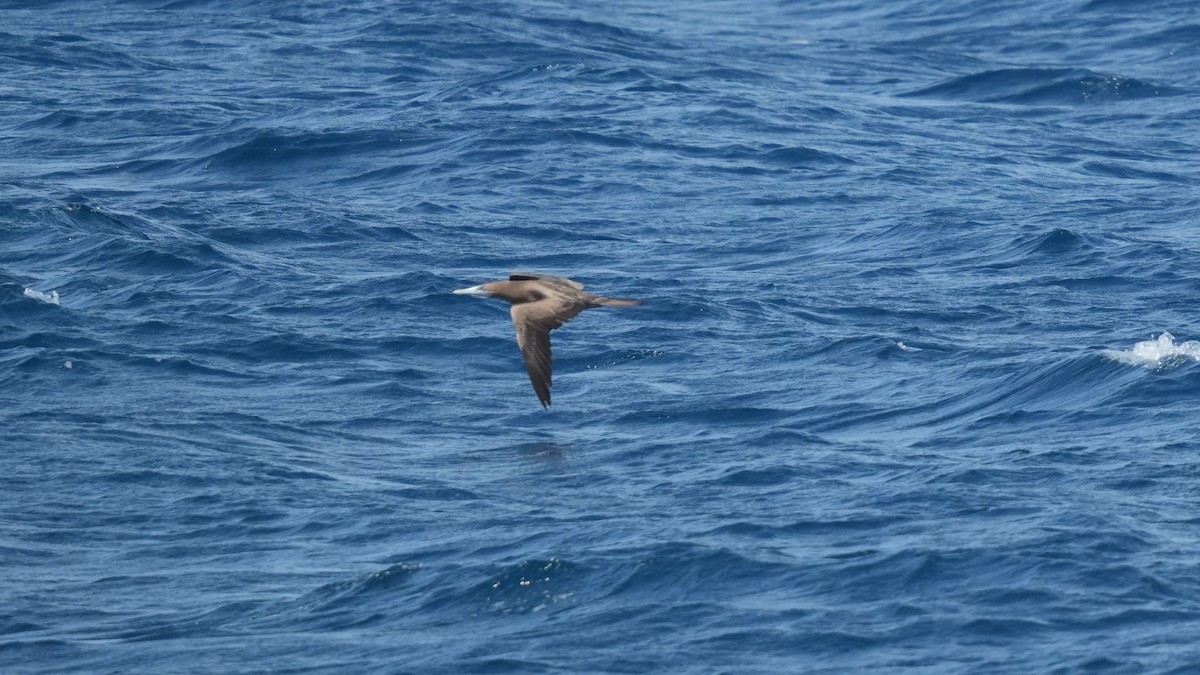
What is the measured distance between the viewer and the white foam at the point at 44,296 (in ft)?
59.9

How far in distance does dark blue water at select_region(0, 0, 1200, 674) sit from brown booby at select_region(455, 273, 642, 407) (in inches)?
30.3

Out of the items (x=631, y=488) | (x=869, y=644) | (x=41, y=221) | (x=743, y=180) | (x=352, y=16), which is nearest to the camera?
(x=869, y=644)

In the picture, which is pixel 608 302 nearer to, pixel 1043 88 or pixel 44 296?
pixel 44 296

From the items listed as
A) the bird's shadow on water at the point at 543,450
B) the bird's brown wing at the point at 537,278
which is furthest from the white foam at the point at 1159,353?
the bird's shadow on water at the point at 543,450

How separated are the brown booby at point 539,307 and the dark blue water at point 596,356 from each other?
77 centimetres

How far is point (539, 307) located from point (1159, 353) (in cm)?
544

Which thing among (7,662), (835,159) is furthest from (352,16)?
(7,662)

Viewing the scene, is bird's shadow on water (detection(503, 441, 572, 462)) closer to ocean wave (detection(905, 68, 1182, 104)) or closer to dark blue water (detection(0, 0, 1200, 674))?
dark blue water (detection(0, 0, 1200, 674))

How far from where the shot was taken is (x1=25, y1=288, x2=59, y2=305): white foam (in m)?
18.3

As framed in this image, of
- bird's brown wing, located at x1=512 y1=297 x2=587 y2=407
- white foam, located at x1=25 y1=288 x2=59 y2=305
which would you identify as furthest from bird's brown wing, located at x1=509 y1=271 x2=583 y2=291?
white foam, located at x1=25 y1=288 x2=59 y2=305

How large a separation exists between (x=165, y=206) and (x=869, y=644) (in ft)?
42.3

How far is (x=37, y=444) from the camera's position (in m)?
14.8

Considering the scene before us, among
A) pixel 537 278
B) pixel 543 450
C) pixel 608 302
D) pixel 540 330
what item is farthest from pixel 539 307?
pixel 543 450

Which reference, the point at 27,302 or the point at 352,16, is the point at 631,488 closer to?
the point at 27,302
